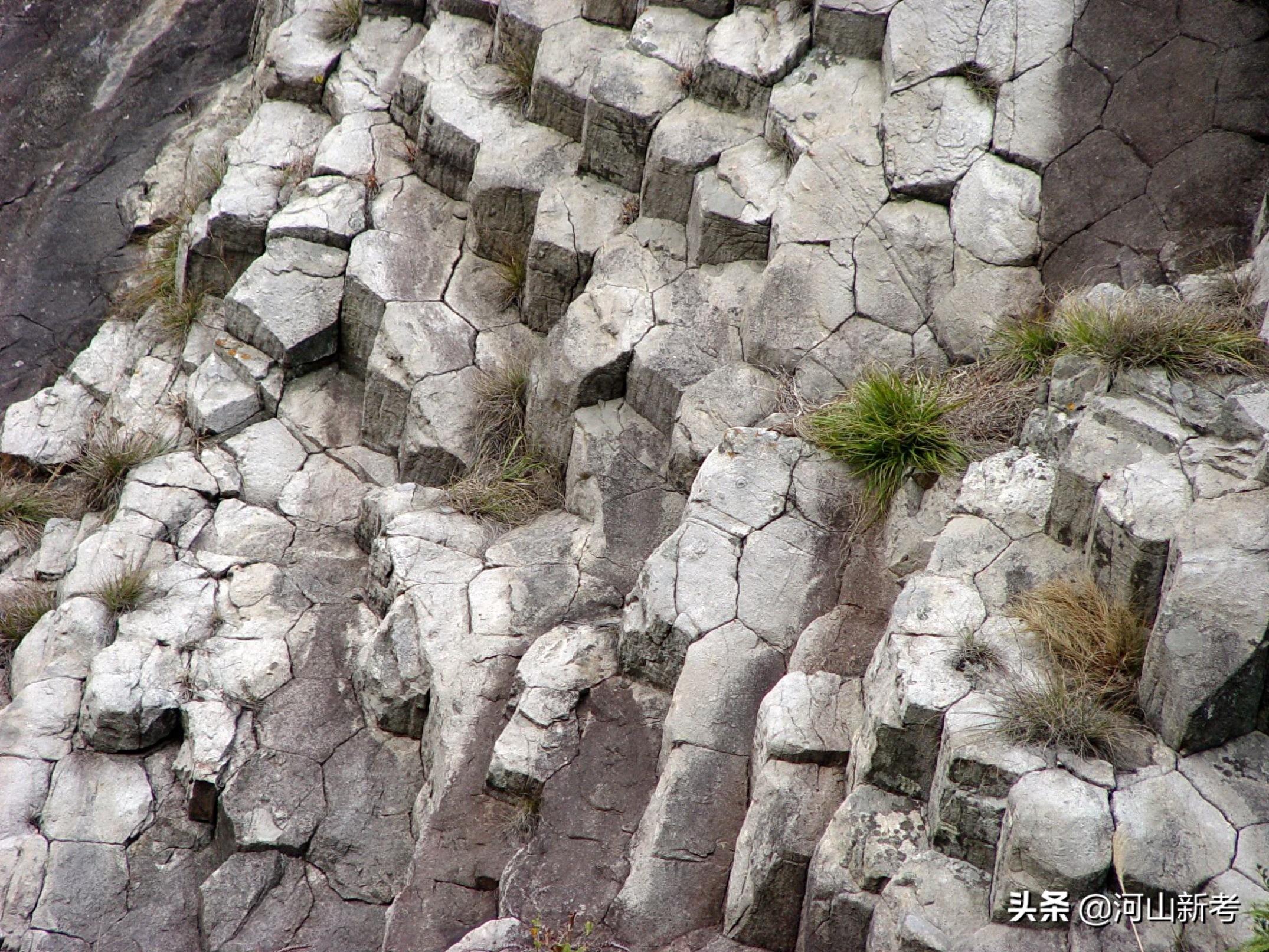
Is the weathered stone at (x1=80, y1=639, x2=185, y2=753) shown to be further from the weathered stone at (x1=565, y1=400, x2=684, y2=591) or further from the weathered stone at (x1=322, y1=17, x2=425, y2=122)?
the weathered stone at (x1=322, y1=17, x2=425, y2=122)

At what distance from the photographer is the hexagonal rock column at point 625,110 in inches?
209

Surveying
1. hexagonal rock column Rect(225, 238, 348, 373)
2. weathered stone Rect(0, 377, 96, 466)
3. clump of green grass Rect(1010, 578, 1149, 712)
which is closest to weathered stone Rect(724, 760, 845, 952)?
clump of green grass Rect(1010, 578, 1149, 712)

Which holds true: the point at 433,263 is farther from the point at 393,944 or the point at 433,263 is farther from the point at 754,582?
the point at 393,944

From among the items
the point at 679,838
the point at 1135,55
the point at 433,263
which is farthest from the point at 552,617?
the point at 1135,55

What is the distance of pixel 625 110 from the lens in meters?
5.29

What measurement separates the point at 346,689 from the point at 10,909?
1425 millimetres

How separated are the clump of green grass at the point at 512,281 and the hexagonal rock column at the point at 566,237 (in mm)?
92

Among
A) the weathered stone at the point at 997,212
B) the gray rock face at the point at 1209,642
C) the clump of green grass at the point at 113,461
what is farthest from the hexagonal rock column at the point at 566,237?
the gray rock face at the point at 1209,642

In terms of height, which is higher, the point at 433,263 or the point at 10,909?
the point at 433,263

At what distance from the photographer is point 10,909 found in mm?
4273

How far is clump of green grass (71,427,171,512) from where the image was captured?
5625 mm

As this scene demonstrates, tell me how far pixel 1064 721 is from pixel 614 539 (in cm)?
209

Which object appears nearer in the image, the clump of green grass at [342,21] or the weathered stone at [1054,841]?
the weathered stone at [1054,841]

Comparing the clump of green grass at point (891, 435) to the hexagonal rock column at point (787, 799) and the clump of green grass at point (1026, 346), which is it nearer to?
the clump of green grass at point (1026, 346)
